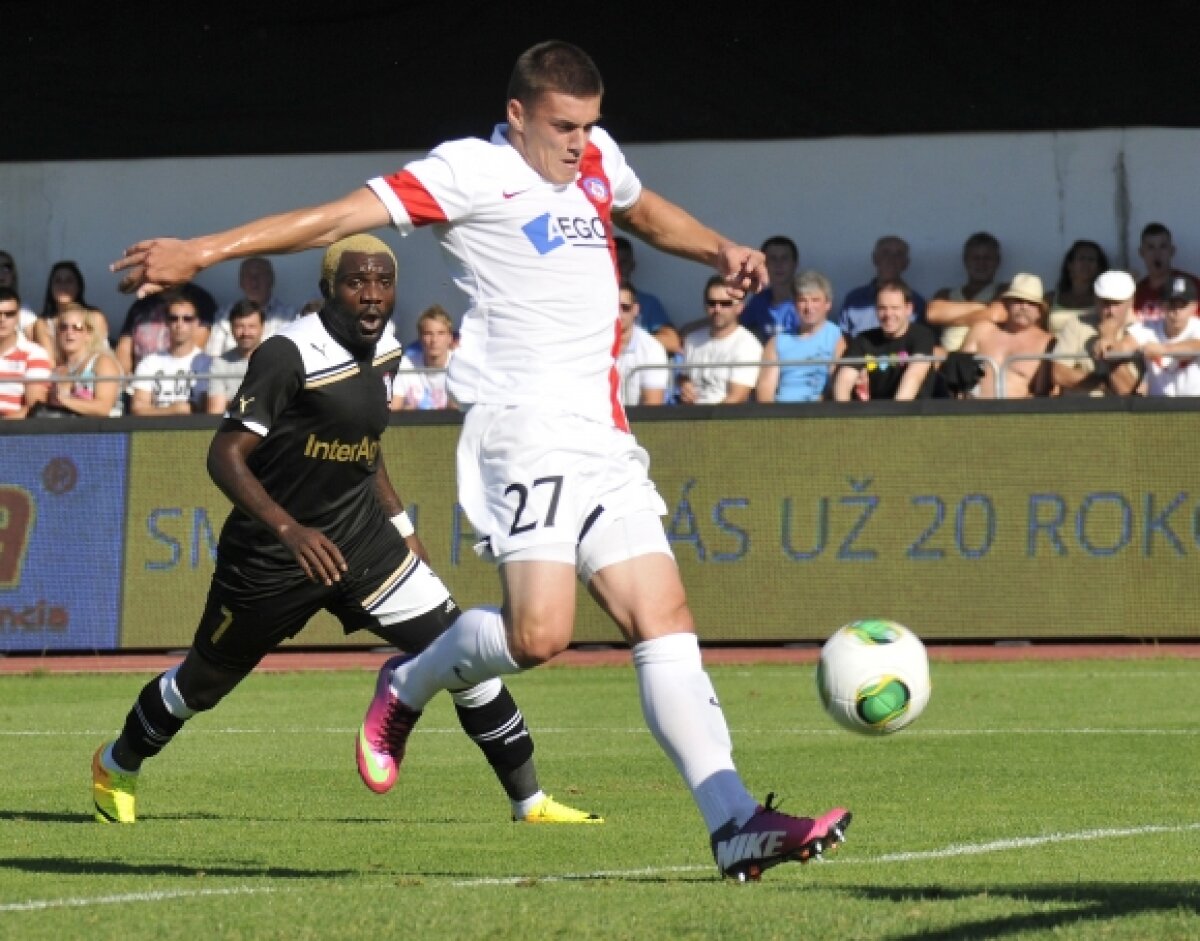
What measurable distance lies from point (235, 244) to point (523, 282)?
1.10m

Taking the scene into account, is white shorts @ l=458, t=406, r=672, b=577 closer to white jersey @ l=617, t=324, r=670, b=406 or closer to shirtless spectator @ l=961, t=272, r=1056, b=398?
white jersey @ l=617, t=324, r=670, b=406

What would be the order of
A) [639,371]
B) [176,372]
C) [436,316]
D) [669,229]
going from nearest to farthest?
1. [669,229]
2. [639,371]
3. [436,316]
4. [176,372]

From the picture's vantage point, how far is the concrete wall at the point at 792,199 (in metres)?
21.4

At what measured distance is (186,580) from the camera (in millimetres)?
18656

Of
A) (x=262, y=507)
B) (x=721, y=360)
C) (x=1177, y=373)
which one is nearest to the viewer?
(x=262, y=507)

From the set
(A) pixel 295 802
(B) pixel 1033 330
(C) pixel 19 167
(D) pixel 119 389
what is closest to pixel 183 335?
(D) pixel 119 389

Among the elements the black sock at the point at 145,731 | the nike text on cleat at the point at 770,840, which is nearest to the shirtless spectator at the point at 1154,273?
the black sock at the point at 145,731

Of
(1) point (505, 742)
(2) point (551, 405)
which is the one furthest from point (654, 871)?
(1) point (505, 742)

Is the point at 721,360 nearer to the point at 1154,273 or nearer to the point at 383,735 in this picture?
the point at 1154,273

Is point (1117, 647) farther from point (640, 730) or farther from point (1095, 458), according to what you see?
point (640, 730)

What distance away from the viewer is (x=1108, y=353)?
57.9 feet

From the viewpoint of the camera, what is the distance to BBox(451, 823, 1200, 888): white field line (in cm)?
730

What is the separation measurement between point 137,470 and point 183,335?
1.77 metres

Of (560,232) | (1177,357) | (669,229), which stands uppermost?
(1177,357)
